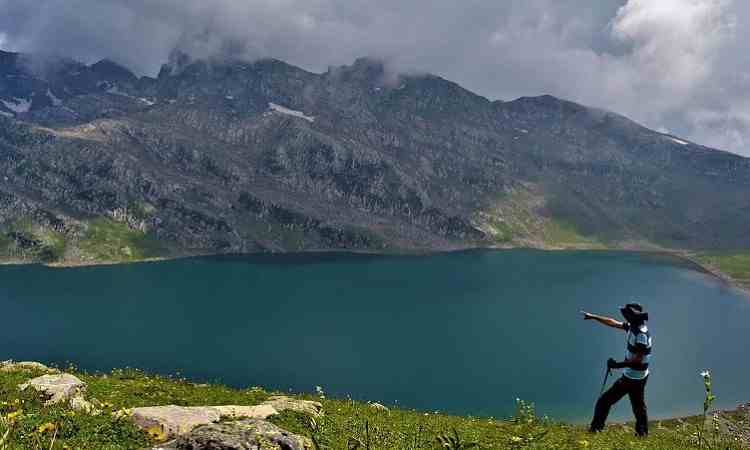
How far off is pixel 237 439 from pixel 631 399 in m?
13.2

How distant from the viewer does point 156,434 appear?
11656 millimetres

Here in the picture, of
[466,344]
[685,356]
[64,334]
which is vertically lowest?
[64,334]

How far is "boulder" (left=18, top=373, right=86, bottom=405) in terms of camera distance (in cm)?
1607

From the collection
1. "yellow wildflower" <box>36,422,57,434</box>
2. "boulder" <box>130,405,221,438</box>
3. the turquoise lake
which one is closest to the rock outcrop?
"boulder" <box>130,405,221,438</box>

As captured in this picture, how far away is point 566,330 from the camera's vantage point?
170 metres

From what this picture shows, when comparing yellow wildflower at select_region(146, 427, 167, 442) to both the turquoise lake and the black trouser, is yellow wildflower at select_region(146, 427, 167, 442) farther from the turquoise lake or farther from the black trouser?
the turquoise lake

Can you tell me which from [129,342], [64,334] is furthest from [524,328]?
[64,334]

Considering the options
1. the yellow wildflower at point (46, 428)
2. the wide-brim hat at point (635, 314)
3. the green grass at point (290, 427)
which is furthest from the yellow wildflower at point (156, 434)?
the wide-brim hat at point (635, 314)

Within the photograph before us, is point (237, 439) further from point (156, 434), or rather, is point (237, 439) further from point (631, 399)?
point (631, 399)

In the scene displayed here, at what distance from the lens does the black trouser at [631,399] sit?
15781 millimetres

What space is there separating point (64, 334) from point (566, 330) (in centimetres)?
16460

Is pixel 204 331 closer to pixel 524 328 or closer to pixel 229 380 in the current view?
pixel 229 380

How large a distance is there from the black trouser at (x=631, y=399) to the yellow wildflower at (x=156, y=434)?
13.2 metres

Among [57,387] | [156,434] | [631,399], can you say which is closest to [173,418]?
[156,434]
